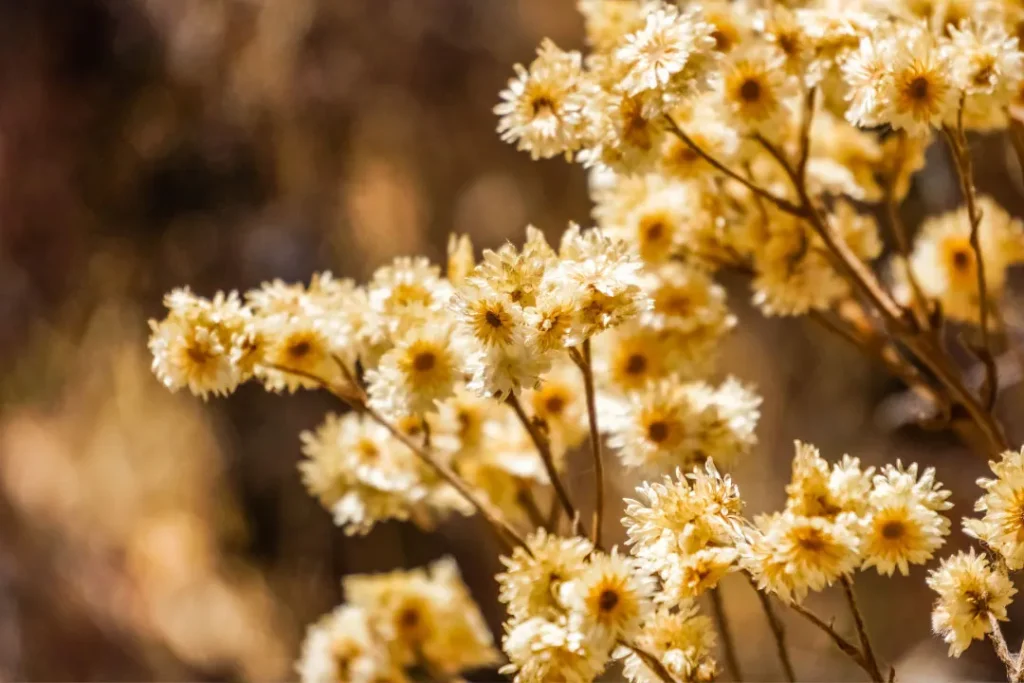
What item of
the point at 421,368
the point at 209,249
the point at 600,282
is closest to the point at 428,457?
the point at 421,368

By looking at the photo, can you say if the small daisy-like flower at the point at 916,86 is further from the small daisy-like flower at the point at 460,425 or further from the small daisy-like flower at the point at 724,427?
the small daisy-like flower at the point at 460,425

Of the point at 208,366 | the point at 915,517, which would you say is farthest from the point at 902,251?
the point at 208,366

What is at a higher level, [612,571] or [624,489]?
[624,489]

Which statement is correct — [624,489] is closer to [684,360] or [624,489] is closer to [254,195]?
[684,360]

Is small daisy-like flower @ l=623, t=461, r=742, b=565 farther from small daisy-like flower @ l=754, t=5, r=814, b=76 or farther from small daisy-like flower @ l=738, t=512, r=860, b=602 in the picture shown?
small daisy-like flower @ l=754, t=5, r=814, b=76

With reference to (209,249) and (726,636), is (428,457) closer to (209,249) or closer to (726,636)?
(726,636)

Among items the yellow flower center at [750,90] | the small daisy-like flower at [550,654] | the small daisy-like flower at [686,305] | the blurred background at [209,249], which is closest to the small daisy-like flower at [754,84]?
the yellow flower center at [750,90]
